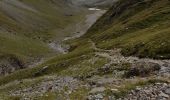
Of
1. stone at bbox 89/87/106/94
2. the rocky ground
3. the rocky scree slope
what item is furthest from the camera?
stone at bbox 89/87/106/94

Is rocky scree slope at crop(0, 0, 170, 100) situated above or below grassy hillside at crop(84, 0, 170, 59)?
below

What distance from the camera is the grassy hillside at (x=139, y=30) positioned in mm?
73363

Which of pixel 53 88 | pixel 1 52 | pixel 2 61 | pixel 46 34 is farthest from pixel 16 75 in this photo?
pixel 46 34

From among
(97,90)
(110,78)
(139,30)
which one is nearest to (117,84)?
(97,90)

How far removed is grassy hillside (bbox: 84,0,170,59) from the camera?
7336 centimetres

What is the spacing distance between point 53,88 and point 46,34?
148 m

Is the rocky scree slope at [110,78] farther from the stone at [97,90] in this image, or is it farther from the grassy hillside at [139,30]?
the grassy hillside at [139,30]

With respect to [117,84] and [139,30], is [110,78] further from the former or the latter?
[139,30]

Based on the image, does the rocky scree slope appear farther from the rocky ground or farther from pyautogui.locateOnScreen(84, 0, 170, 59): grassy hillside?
pyautogui.locateOnScreen(84, 0, 170, 59): grassy hillside

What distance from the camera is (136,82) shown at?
48625 millimetres

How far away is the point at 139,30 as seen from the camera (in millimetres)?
108688

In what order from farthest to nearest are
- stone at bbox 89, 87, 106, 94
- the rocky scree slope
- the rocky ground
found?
1. stone at bbox 89, 87, 106, 94
2. the rocky scree slope
3. the rocky ground

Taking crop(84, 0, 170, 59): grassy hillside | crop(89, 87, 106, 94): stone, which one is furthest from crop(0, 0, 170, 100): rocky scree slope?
crop(84, 0, 170, 59): grassy hillside

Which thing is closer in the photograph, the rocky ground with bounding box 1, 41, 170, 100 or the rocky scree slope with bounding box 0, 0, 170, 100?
the rocky ground with bounding box 1, 41, 170, 100
